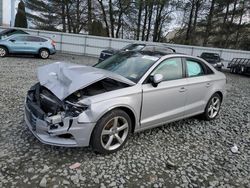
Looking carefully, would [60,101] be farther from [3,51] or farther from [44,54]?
[44,54]

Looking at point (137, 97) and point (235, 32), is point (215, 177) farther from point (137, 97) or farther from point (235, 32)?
point (235, 32)

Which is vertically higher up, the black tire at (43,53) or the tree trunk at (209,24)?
the tree trunk at (209,24)

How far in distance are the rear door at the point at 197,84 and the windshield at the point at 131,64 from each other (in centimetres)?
89

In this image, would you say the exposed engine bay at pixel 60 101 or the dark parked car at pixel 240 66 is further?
the dark parked car at pixel 240 66

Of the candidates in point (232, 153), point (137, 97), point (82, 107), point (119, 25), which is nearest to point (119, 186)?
point (82, 107)

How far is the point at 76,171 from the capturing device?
113 inches

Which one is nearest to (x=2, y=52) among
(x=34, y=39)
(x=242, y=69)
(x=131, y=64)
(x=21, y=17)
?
(x=34, y=39)

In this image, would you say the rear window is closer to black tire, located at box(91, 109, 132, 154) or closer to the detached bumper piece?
the detached bumper piece

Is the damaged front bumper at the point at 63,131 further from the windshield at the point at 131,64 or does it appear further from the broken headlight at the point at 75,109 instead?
the windshield at the point at 131,64

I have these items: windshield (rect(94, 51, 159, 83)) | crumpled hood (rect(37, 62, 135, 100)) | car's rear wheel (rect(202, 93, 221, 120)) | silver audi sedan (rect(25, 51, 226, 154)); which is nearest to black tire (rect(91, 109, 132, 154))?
silver audi sedan (rect(25, 51, 226, 154))

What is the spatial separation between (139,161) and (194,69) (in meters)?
2.37

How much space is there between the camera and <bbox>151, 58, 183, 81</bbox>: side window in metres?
3.94

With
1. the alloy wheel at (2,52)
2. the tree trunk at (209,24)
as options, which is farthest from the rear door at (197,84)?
the tree trunk at (209,24)

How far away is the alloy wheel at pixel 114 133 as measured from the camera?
323 cm
